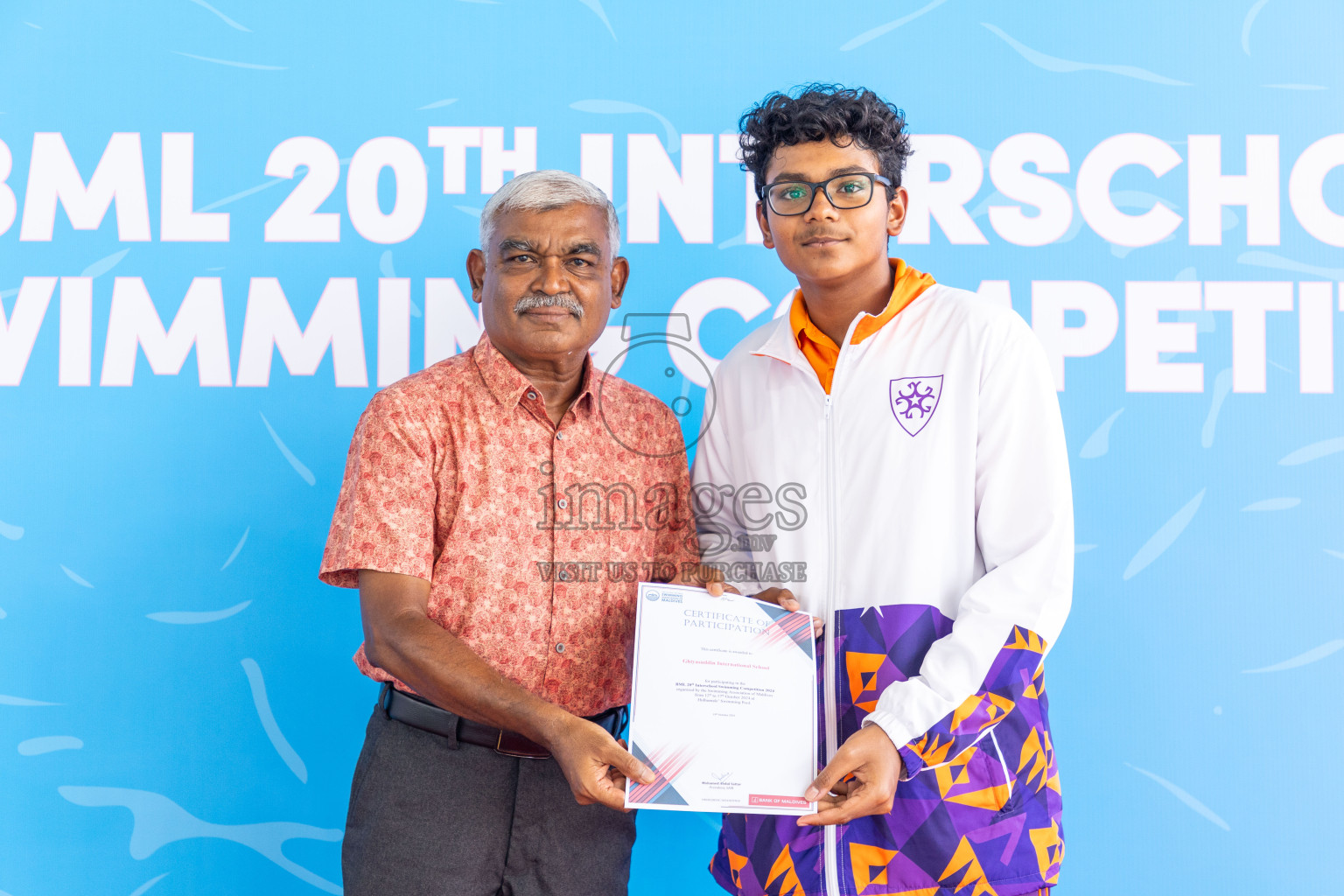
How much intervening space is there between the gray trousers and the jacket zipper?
22.0 inches

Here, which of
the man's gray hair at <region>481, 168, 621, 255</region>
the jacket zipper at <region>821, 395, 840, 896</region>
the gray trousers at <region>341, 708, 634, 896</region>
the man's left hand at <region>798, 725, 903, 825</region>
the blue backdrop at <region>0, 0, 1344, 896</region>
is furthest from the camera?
the blue backdrop at <region>0, 0, 1344, 896</region>

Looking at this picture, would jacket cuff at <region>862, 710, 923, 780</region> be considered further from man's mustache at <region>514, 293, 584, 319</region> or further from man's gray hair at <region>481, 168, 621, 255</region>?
man's gray hair at <region>481, 168, 621, 255</region>

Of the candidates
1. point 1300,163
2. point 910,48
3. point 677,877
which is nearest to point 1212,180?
point 1300,163

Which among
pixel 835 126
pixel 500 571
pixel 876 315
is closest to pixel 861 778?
pixel 500 571

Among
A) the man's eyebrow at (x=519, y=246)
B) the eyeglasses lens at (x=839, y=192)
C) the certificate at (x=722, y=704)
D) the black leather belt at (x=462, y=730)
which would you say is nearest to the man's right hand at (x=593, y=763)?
the certificate at (x=722, y=704)

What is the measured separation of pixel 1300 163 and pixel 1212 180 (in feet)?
0.87

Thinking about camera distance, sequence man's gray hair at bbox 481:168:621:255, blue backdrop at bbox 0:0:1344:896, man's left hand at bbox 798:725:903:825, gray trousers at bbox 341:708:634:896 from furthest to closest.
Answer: blue backdrop at bbox 0:0:1344:896 → man's gray hair at bbox 481:168:621:255 → gray trousers at bbox 341:708:634:896 → man's left hand at bbox 798:725:903:825

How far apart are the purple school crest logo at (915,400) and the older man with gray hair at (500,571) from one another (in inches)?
24.8

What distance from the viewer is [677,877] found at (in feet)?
8.64

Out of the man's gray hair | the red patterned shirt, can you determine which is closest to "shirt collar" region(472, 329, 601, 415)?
the red patterned shirt

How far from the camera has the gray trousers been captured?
187 cm

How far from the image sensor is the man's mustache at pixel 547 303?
6.39ft

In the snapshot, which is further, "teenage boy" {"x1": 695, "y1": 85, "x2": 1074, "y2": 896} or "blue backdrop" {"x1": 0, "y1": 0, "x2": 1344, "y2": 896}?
"blue backdrop" {"x1": 0, "y1": 0, "x2": 1344, "y2": 896}

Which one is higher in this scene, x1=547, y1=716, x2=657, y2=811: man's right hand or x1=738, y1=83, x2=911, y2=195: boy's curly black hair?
x1=738, y1=83, x2=911, y2=195: boy's curly black hair
